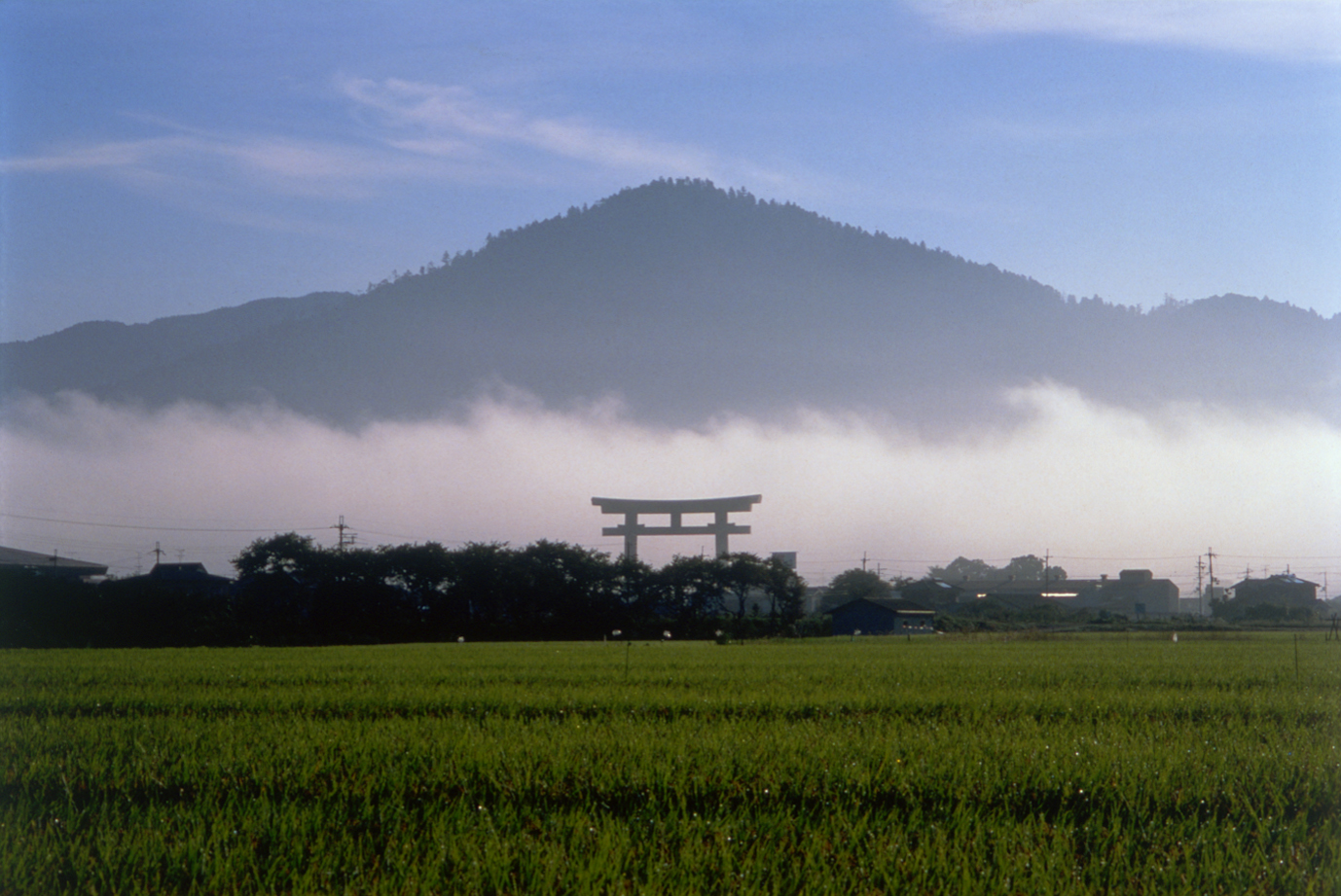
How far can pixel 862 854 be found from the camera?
363 centimetres

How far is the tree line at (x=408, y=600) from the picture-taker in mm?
39250

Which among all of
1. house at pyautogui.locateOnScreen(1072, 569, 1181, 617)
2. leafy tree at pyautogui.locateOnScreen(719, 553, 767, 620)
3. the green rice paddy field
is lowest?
house at pyautogui.locateOnScreen(1072, 569, 1181, 617)

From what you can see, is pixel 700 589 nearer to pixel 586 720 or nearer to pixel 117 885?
pixel 586 720

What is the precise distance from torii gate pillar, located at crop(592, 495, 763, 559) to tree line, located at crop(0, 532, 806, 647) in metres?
10.6

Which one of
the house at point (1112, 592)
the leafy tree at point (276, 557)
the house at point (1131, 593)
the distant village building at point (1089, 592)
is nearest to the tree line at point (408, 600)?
the leafy tree at point (276, 557)

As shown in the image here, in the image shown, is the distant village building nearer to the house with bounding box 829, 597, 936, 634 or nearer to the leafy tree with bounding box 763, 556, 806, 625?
the house with bounding box 829, 597, 936, 634

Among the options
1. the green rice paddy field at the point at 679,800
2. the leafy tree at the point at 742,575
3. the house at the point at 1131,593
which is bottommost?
the house at the point at 1131,593

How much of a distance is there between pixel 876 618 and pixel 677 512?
16861 mm

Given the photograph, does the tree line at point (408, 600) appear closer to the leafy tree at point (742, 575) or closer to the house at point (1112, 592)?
the leafy tree at point (742, 575)

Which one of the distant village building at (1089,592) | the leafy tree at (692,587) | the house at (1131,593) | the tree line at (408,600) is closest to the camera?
the tree line at (408,600)

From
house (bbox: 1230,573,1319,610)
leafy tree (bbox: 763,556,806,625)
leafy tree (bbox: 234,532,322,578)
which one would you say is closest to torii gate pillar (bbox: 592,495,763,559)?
leafy tree (bbox: 763,556,806,625)

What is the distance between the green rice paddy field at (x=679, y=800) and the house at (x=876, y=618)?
5033 centimetres

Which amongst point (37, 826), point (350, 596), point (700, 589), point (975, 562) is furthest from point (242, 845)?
point (975, 562)

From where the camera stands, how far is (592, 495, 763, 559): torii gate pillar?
66.8m
